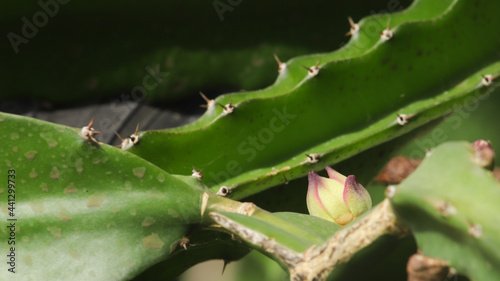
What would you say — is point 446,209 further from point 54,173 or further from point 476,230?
point 54,173

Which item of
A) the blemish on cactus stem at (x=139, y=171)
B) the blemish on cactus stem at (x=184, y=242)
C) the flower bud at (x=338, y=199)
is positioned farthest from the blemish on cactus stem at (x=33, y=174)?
the flower bud at (x=338, y=199)

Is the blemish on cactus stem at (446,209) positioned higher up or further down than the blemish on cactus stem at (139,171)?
higher up

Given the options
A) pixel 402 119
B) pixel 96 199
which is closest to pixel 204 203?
pixel 96 199

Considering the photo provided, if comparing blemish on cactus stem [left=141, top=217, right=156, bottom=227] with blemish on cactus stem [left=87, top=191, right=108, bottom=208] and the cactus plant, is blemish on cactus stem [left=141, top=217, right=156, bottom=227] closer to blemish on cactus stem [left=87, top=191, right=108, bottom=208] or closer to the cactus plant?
blemish on cactus stem [left=87, top=191, right=108, bottom=208]

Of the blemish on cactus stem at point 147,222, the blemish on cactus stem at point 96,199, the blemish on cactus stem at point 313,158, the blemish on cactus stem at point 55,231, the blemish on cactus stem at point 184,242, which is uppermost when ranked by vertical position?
the blemish on cactus stem at point 313,158

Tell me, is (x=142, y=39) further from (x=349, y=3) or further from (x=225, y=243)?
(x=225, y=243)

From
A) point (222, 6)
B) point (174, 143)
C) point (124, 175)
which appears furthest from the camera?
point (222, 6)

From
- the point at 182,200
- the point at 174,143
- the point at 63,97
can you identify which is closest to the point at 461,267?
the point at 182,200

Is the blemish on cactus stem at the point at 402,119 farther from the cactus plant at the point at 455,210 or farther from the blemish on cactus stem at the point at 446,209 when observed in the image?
the blemish on cactus stem at the point at 446,209
